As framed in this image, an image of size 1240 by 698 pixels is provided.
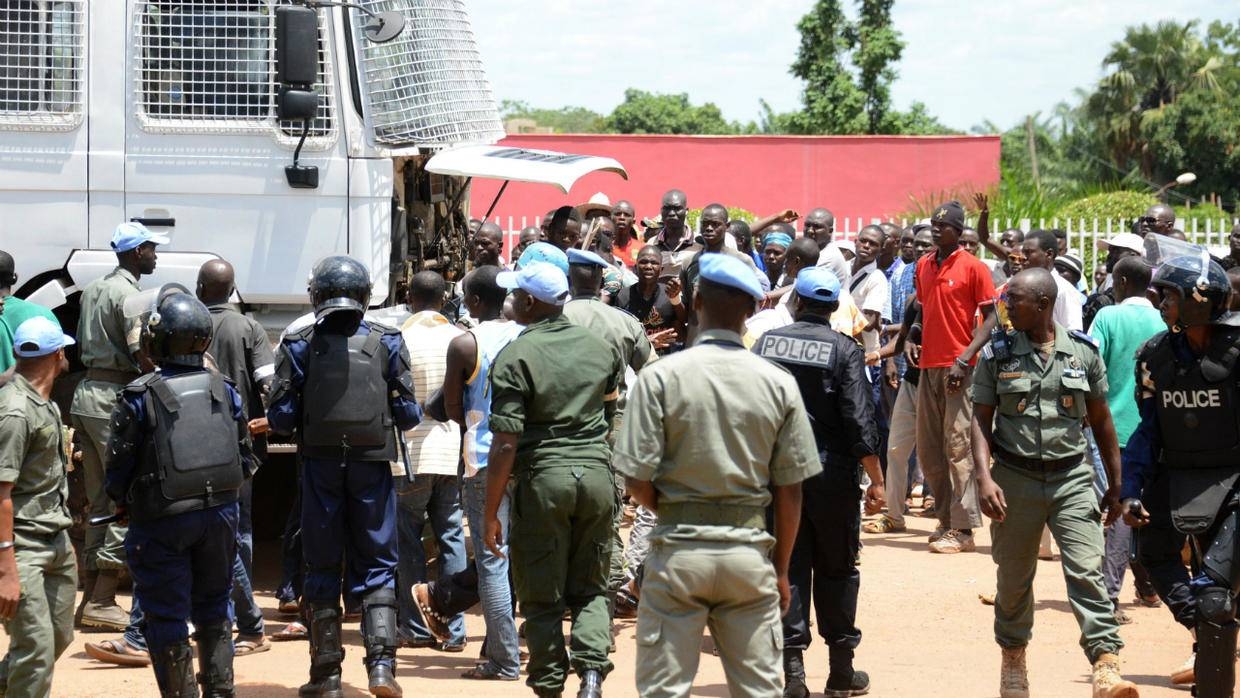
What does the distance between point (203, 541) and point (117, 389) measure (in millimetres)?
2355

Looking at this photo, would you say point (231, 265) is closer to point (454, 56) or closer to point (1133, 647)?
point (454, 56)

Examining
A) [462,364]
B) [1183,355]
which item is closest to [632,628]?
[462,364]

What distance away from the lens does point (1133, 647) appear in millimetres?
7793

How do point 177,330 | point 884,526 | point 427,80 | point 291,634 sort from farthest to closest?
point 884,526 → point 427,80 → point 291,634 → point 177,330

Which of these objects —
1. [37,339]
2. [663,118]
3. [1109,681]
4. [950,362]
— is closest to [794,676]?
[1109,681]

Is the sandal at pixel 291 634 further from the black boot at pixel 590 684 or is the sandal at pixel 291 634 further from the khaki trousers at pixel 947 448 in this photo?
the khaki trousers at pixel 947 448

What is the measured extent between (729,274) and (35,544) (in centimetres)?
279

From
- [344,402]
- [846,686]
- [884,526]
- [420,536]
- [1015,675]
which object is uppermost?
[344,402]

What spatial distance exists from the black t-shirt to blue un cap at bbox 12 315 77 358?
3.85 metres

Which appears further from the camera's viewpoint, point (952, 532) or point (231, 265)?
point (952, 532)

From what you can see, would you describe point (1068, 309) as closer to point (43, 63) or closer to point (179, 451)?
point (179, 451)

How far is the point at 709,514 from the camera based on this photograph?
15.7 feet

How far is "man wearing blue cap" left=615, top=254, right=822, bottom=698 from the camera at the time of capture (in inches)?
187

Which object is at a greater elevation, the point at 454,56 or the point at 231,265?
the point at 454,56
